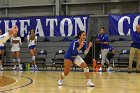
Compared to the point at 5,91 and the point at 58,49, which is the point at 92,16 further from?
the point at 5,91

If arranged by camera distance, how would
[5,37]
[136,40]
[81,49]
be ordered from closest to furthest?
[5,37] → [136,40] → [81,49]

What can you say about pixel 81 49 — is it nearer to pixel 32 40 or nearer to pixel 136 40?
pixel 32 40

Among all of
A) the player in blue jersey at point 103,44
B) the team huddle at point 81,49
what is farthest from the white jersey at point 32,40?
the player in blue jersey at point 103,44

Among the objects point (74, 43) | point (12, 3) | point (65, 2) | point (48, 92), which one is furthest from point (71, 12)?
point (48, 92)

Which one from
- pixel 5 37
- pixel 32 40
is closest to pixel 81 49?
pixel 32 40

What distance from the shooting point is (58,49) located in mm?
18938

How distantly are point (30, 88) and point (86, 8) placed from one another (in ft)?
37.5

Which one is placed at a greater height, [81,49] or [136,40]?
[136,40]

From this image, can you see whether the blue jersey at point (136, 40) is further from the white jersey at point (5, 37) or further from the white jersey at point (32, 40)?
the white jersey at point (5, 37)

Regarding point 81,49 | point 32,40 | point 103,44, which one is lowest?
point 81,49

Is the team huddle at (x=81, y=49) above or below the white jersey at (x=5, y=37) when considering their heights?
below

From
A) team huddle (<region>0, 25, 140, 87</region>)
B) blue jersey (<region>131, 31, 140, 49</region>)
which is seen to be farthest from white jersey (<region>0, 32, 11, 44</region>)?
blue jersey (<region>131, 31, 140, 49</region>)

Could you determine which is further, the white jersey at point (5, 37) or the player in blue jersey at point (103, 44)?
the player in blue jersey at point (103, 44)

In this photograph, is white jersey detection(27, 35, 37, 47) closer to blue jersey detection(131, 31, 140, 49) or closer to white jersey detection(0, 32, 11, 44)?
blue jersey detection(131, 31, 140, 49)
